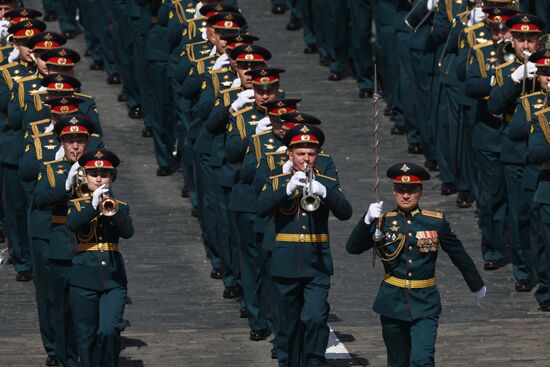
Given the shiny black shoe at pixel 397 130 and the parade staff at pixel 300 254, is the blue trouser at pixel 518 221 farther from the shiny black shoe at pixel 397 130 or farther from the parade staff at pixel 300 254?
the shiny black shoe at pixel 397 130

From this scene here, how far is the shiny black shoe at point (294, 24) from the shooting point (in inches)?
1264

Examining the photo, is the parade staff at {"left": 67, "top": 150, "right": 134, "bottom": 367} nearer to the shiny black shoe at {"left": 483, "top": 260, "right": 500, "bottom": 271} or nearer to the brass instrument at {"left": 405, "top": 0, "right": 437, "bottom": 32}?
the shiny black shoe at {"left": 483, "top": 260, "right": 500, "bottom": 271}

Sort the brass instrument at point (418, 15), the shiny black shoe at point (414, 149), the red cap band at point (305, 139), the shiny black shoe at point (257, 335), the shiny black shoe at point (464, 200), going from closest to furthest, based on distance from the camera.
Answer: the red cap band at point (305, 139)
the shiny black shoe at point (257, 335)
the shiny black shoe at point (464, 200)
the brass instrument at point (418, 15)
the shiny black shoe at point (414, 149)

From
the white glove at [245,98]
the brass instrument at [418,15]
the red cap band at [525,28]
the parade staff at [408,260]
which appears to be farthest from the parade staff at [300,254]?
the brass instrument at [418,15]

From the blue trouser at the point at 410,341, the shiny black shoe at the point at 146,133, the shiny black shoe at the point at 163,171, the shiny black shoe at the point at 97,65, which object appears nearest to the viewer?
the blue trouser at the point at 410,341

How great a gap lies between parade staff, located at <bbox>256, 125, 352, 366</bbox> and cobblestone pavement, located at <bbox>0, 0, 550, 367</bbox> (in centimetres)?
72

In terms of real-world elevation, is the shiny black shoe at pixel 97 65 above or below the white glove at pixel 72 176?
below

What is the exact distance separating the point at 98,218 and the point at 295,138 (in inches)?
75.3

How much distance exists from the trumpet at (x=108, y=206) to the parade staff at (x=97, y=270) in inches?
7.2

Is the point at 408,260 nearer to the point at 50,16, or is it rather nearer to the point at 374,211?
the point at 374,211

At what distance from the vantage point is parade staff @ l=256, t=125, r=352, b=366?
1967cm

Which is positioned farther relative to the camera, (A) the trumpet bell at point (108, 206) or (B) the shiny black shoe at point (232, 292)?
(B) the shiny black shoe at point (232, 292)

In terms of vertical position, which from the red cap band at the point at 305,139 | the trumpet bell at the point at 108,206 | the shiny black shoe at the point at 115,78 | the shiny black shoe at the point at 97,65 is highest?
the red cap band at the point at 305,139

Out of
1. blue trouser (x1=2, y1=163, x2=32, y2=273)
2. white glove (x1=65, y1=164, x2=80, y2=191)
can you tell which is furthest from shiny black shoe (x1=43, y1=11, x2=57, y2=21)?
white glove (x1=65, y1=164, x2=80, y2=191)
